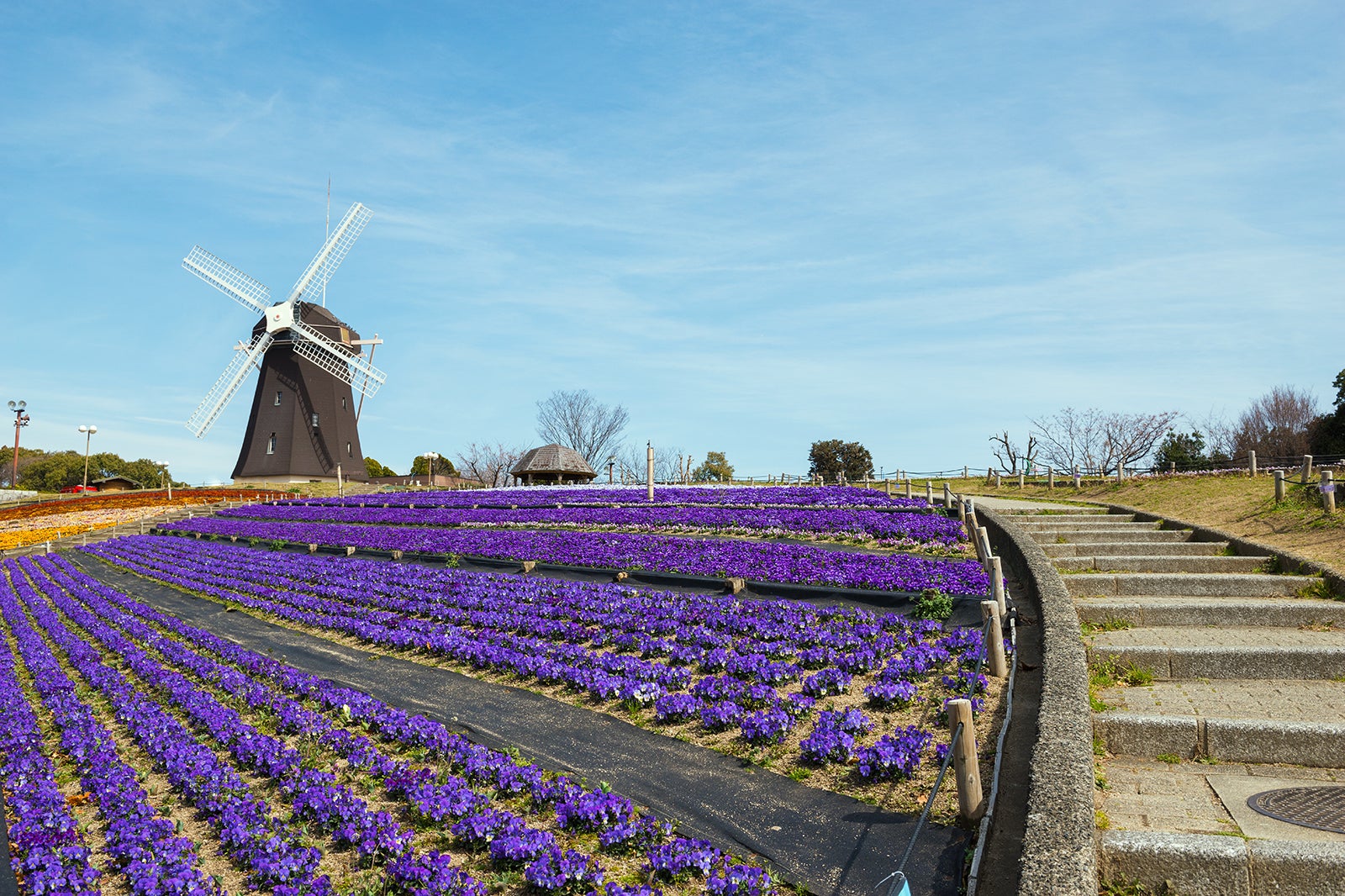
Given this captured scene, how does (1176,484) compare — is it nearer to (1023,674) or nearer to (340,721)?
(1023,674)

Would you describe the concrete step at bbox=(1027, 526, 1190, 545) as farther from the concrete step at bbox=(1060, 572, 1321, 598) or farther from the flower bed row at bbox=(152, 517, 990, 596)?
the concrete step at bbox=(1060, 572, 1321, 598)

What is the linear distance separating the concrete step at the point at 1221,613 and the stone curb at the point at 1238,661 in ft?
4.54

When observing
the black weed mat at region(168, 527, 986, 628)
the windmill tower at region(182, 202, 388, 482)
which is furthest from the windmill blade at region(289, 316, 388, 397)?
the black weed mat at region(168, 527, 986, 628)

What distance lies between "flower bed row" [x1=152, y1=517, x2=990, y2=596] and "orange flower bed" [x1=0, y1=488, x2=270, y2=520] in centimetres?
2566

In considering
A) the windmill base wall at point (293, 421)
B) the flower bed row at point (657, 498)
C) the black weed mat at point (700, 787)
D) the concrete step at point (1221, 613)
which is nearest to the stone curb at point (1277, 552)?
the concrete step at point (1221, 613)

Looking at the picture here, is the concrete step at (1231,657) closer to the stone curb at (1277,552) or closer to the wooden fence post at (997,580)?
the wooden fence post at (997,580)

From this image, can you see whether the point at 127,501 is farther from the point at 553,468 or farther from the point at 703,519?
the point at 703,519

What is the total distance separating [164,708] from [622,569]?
739 centimetres

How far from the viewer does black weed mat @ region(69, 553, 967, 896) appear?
17.0ft

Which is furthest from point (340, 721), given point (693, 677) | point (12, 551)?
point (12, 551)

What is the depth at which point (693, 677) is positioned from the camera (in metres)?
9.23

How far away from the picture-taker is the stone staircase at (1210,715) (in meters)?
4.68

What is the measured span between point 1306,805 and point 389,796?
6588mm

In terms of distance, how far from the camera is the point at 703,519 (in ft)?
73.3
